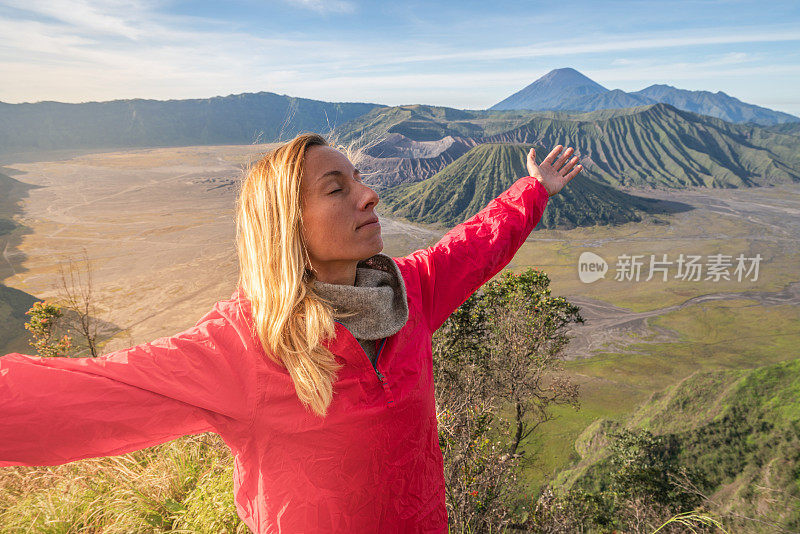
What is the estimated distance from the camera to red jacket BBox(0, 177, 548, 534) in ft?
2.65

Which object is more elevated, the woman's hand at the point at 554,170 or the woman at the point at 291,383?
the woman's hand at the point at 554,170

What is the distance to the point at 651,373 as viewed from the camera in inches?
1140

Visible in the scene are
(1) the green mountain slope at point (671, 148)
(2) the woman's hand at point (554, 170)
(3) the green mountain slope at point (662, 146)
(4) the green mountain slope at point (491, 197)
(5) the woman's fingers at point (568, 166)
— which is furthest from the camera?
(1) the green mountain slope at point (671, 148)

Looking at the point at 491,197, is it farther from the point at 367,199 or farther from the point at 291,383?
the point at 291,383

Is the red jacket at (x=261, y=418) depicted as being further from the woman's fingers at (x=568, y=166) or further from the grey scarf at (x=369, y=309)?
the woman's fingers at (x=568, y=166)

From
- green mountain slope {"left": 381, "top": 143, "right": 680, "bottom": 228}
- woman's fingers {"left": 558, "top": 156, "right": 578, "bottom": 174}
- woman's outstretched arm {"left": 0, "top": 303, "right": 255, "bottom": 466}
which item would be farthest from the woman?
green mountain slope {"left": 381, "top": 143, "right": 680, "bottom": 228}

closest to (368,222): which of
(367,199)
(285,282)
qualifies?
(367,199)

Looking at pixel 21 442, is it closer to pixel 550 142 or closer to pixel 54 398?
pixel 54 398

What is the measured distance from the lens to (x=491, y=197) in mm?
92312

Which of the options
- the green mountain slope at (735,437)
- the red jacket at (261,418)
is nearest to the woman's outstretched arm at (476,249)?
the red jacket at (261,418)

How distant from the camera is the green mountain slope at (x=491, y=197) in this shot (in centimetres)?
8931

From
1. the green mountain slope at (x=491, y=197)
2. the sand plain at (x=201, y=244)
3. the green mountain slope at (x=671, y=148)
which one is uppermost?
the green mountain slope at (x=671, y=148)

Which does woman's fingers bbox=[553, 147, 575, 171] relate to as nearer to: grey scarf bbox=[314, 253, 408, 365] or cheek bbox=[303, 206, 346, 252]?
grey scarf bbox=[314, 253, 408, 365]

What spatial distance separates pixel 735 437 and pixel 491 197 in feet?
275
